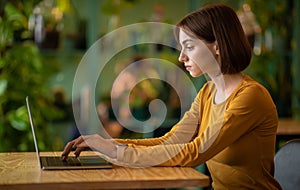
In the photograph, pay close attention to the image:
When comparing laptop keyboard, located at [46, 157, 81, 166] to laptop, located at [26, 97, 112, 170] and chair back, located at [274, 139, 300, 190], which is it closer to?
laptop, located at [26, 97, 112, 170]

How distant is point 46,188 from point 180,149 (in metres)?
0.45

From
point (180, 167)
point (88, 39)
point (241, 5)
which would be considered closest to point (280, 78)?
point (241, 5)

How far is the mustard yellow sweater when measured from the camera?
5.85 ft

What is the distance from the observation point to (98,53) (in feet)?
14.0

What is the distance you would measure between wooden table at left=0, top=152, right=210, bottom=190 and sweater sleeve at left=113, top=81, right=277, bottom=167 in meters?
0.03

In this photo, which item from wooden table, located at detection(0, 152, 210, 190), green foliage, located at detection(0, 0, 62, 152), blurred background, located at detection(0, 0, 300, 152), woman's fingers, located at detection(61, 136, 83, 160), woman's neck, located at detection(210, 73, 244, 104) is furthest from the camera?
blurred background, located at detection(0, 0, 300, 152)

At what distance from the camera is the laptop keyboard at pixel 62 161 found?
181 centimetres

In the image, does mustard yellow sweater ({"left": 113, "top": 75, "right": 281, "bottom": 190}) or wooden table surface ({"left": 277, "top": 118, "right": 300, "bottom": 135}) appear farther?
wooden table surface ({"left": 277, "top": 118, "right": 300, "bottom": 135})

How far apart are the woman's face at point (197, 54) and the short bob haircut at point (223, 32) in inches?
0.8

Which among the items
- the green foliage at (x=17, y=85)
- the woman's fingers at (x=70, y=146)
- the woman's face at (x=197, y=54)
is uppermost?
the woman's face at (x=197, y=54)

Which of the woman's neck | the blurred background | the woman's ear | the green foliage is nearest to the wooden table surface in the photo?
the blurred background

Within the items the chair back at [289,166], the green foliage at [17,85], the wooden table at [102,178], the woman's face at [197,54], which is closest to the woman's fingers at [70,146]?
the wooden table at [102,178]

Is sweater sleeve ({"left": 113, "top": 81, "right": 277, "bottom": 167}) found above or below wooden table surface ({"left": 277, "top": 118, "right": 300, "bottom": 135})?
above

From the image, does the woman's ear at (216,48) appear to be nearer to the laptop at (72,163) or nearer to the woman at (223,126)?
the woman at (223,126)
